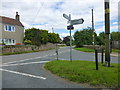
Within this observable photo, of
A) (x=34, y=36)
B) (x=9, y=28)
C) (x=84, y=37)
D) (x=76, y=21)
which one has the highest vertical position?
(x=9, y=28)

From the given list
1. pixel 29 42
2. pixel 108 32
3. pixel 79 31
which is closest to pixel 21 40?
pixel 29 42

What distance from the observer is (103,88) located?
380 cm

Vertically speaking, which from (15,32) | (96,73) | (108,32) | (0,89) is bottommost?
(0,89)

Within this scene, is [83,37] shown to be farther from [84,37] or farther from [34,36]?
[34,36]

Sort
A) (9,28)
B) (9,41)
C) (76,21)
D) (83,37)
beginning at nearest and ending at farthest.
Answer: (76,21), (9,41), (9,28), (83,37)

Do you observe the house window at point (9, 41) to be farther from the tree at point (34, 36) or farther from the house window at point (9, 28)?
the tree at point (34, 36)

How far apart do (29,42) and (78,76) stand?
25.2 meters

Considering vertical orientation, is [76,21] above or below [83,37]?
below

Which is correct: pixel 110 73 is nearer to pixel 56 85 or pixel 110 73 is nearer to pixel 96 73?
pixel 96 73

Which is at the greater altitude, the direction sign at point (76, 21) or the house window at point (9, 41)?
the direction sign at point (76, 21)

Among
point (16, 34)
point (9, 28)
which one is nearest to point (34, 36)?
point (16, 34)

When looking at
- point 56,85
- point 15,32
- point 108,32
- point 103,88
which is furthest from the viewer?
point 15,32

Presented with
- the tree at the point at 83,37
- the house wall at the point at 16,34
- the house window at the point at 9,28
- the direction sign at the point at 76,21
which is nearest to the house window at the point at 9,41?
the house wall at the point at 16,34

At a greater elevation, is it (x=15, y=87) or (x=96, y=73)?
(x=96, y=73)
